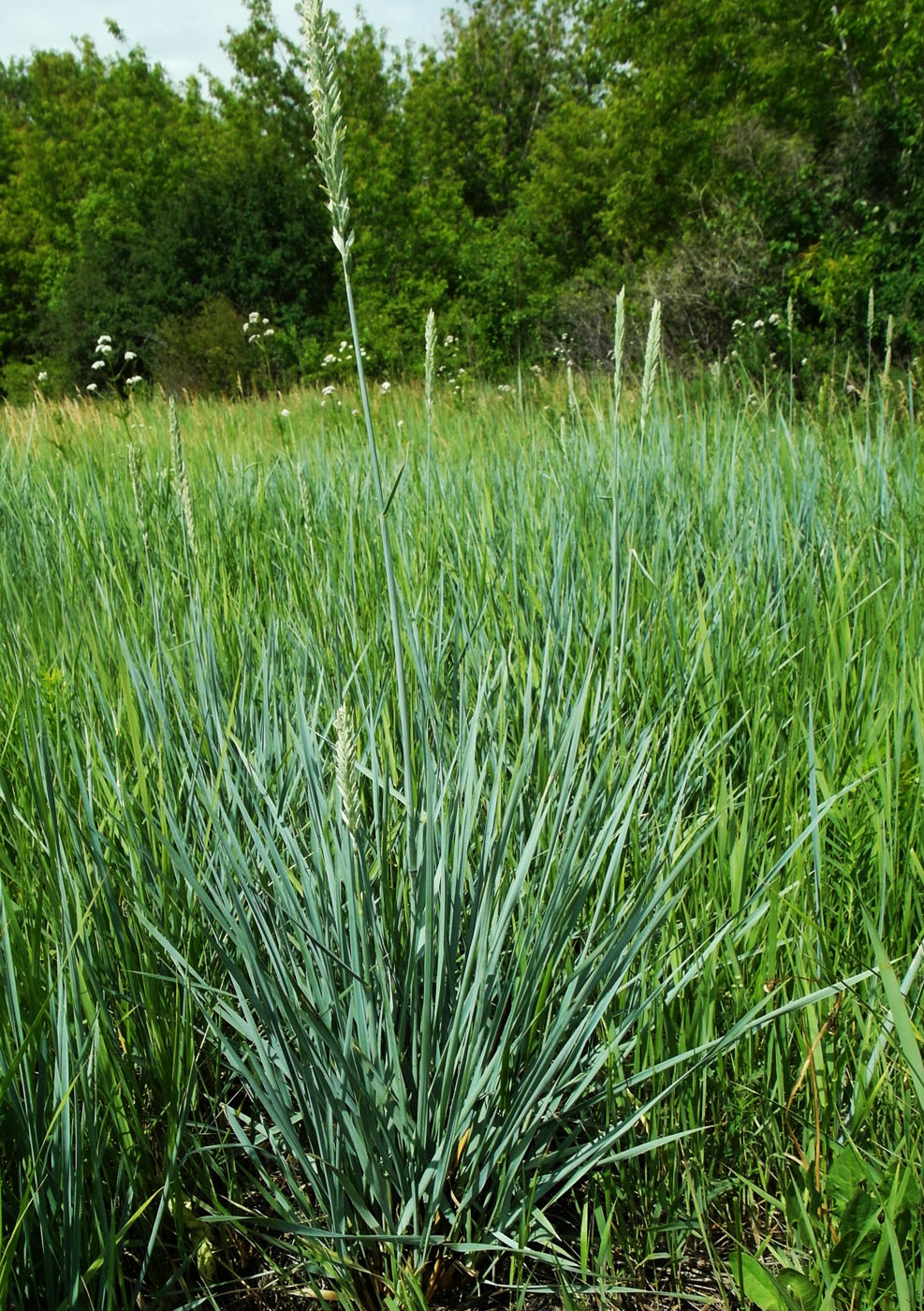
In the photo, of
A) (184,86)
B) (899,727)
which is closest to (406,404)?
(899,727)

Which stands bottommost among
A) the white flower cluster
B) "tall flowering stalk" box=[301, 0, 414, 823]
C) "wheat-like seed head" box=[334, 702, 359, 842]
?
"wheat-like seed head" box=[334, 702, 359, 842]

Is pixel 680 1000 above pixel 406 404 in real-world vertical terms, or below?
below

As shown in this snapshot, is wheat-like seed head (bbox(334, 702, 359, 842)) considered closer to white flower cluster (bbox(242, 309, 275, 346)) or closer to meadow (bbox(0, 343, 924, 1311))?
meadow (bbox(0, 343, 924, 1311))

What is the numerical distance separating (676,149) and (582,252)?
23.3 ft

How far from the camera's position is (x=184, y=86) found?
107 feet

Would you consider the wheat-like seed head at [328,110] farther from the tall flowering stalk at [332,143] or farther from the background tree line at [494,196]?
the background tree line at [494,196]

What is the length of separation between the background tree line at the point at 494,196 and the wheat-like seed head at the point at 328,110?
1.32m

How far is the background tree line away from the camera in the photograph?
35.3 ft

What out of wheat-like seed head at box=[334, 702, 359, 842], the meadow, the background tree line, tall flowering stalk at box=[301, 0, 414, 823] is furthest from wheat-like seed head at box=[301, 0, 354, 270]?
the background tree line

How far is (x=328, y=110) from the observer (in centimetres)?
70

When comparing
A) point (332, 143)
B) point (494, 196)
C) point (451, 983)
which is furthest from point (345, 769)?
point (494, 196)

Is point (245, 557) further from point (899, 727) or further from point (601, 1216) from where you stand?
point (601, 1216)

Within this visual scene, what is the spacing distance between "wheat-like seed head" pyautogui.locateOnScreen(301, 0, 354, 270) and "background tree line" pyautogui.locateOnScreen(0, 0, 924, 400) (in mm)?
1322

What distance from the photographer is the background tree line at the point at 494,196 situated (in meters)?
10.8
